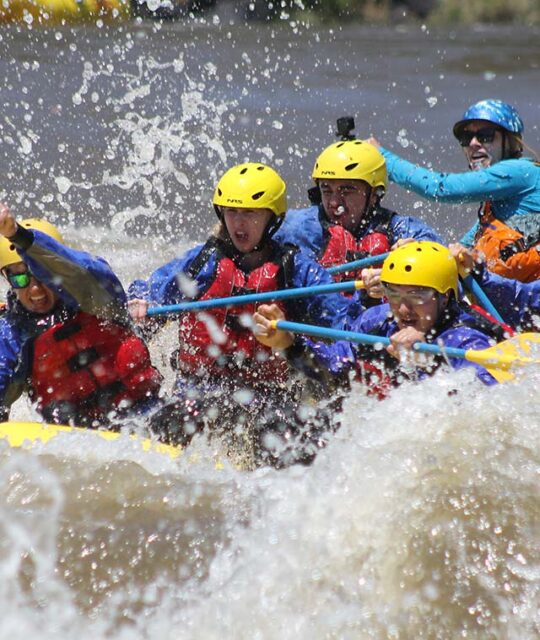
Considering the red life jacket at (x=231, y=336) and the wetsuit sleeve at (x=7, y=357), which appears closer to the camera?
the wetsuit sleeve at (x=7, y=357)

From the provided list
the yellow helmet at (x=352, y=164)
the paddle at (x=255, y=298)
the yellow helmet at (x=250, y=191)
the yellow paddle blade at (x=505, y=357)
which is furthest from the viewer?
the yellow helmet at (x=352, y=164)

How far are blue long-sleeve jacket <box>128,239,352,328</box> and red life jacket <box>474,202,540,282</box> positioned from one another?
1.30 meters

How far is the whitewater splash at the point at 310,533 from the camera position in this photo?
3.83m

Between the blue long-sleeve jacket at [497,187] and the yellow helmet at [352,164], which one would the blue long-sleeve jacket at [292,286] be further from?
the blue long-sleeve jacket at [497,187]

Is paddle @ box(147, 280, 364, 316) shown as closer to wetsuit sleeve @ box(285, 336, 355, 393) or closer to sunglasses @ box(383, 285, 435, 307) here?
wetsuit sleeve @ box(285, 336, 355, 393)

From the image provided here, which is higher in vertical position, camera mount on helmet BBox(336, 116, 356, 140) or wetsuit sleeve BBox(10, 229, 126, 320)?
wetsuit sleeve BBox(10, 229, 126, 320)

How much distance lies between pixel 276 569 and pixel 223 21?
19155 mm

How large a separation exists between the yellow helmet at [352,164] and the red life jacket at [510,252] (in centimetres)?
76

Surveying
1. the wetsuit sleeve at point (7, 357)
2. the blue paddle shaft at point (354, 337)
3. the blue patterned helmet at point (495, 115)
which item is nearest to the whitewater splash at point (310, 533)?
the blue paddle shaft at point (354, 337)

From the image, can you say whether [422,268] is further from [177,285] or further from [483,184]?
[483,184]

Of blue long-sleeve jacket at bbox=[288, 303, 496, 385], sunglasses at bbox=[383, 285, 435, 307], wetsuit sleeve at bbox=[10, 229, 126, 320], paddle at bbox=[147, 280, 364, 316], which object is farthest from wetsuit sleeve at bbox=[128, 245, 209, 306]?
sunglasses at bbox=[383, 285, 435, 307]

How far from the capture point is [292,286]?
17.1 feet

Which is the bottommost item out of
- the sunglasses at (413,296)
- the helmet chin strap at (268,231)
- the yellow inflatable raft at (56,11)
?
the yellow inflatable raft at (56,11)

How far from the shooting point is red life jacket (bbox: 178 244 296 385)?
16.8 feet
